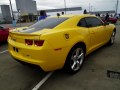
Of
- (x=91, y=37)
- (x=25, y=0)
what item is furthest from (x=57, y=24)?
(x=25, y=0)

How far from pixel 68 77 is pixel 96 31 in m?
1.88

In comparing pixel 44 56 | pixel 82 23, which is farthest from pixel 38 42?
pixel 82 23

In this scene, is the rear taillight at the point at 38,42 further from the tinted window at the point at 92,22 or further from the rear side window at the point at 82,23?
the tinted window at the point at 92,22

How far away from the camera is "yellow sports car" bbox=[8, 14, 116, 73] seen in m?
→ 3.21

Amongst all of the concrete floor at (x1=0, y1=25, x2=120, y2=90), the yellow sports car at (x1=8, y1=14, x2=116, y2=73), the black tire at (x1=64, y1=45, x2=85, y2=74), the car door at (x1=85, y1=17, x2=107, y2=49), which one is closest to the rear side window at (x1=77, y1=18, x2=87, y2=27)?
the yellow sports car at (x1=8, y1=14, x2=116, y2=73)

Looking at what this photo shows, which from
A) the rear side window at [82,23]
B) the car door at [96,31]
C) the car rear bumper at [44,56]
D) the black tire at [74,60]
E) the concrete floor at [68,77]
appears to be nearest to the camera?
the car rear bumper at [44,56]

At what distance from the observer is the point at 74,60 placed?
3.97 metres

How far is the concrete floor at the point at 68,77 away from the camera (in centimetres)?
339

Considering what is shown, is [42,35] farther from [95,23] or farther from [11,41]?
[95,23]

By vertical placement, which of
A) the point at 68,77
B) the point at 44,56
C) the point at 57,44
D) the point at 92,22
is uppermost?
the point at 92,22

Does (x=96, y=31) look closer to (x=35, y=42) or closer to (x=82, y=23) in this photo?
(x=82, y=23)

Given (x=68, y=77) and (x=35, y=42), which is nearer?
(x=35, y=42)

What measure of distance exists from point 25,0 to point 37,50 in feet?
173

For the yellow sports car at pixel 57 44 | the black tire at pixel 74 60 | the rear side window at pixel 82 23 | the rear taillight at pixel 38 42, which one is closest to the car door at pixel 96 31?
the yellow sports car at pixel 57 44
